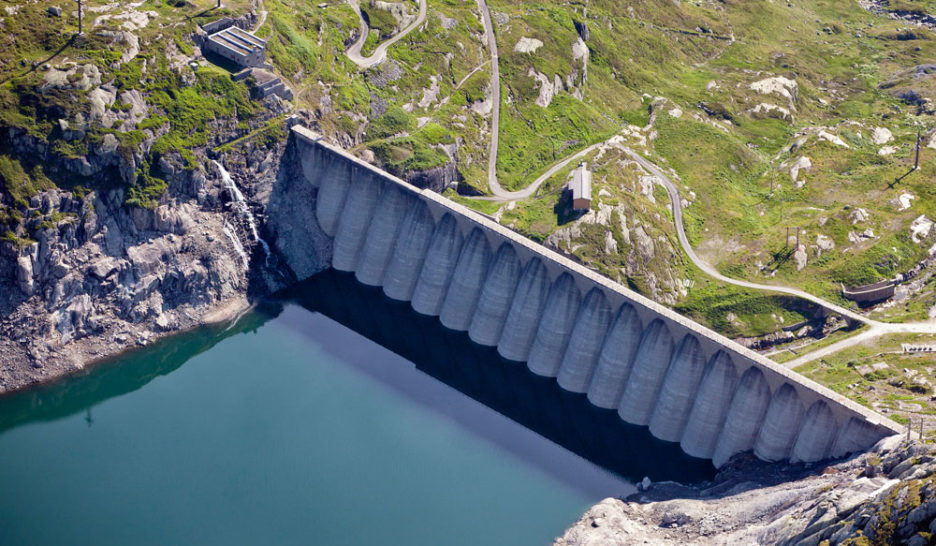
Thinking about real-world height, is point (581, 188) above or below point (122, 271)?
above

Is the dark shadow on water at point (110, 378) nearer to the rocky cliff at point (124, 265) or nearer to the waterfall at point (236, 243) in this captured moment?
the rocky cliff at point (124, 265)

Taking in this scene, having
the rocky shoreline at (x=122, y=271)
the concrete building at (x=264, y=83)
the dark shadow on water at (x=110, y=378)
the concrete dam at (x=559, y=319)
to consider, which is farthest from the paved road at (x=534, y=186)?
the dark shadow on water at (x=110, y=378)

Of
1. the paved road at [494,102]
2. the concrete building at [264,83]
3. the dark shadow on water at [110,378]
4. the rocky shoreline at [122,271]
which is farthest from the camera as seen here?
the paved road at [494,102]

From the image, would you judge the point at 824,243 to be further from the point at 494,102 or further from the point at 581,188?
the point at 494,102

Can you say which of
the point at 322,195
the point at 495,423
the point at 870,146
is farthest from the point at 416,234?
the point at 870,146

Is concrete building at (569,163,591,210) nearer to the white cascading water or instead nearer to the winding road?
the winding road

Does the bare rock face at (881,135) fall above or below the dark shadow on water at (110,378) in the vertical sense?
above

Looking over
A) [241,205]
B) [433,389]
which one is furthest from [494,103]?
[433,389]
